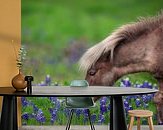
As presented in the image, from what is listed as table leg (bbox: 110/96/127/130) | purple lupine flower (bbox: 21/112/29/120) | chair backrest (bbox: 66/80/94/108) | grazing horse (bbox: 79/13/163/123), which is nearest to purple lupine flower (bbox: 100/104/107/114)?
grazing horse (bbox: 79/13/163/123)

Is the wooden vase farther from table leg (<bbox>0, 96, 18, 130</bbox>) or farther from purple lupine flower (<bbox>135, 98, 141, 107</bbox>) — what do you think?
purple lupine flower (<bbox>135, 98, 141, 107</bbox>)

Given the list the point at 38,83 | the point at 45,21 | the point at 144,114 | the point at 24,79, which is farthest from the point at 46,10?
the point at 144,114

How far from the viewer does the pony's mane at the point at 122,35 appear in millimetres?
5168

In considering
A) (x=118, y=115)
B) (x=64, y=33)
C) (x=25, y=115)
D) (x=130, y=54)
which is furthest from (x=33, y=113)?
(x=118, y=115)

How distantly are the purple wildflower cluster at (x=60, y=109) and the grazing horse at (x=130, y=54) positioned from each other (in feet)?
0.76

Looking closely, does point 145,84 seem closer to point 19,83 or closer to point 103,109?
point 103,109

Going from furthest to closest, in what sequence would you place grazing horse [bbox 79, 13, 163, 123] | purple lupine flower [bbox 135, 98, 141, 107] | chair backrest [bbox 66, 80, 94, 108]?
purple lupine flower [bbox 135, 98, 141, 107], grazing horse [bbox 79, 13, 163, 123], chair backrest [bbox 66, 80, 94, 108]

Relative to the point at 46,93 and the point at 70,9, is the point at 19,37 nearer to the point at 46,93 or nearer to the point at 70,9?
the point at 70,9

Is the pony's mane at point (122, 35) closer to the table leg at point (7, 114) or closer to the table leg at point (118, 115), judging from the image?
the table leg at point (118, 115)

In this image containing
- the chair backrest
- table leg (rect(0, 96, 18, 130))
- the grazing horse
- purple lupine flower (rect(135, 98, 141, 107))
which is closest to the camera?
table leg (rect(0, 96, 18, 130))

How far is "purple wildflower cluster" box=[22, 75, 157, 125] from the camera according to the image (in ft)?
17.2

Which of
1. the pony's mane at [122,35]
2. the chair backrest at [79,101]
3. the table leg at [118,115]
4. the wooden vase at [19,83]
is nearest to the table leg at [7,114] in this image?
the wooden vase at [19,83]

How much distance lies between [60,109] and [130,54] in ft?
4.02

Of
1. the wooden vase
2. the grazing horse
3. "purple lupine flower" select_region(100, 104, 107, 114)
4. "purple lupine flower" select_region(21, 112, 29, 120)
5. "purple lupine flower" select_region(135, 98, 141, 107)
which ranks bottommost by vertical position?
"purple lupine flower" select_region(21, 112, 29, 120)
